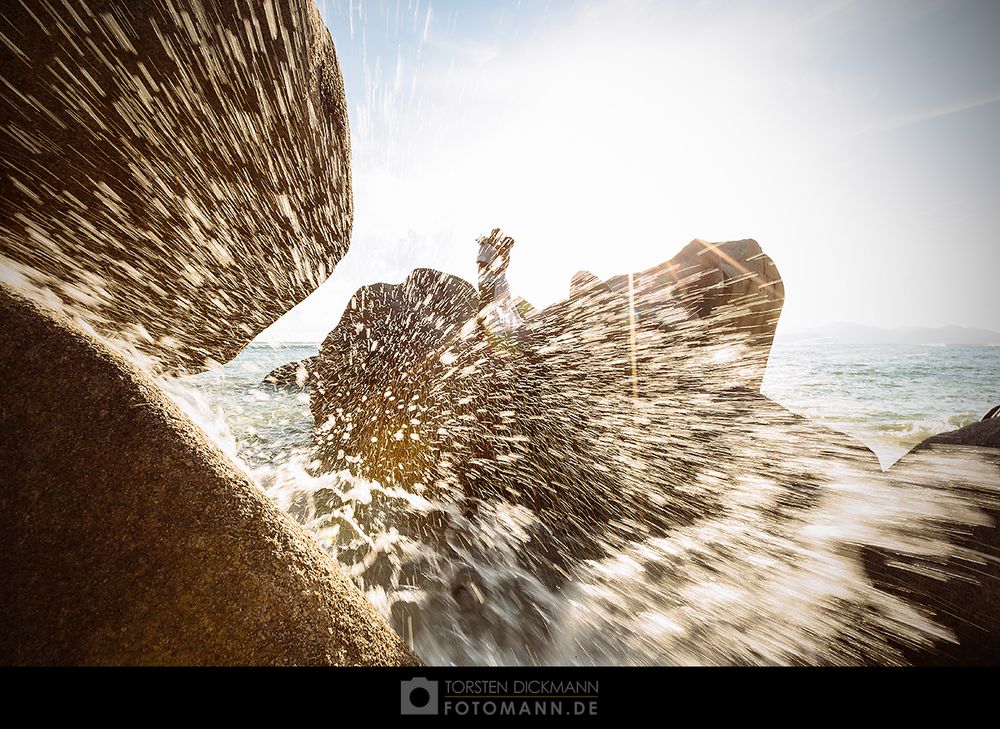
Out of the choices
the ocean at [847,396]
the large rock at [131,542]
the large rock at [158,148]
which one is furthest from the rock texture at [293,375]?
the large rock at [131,542]

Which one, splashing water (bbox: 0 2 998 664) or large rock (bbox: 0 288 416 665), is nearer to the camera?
large rock (bbox: 0 288 416 665)

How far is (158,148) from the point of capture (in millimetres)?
1254

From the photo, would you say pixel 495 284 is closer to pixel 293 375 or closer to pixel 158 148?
pixel 158 148

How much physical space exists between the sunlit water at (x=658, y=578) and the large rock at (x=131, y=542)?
1.25 ft

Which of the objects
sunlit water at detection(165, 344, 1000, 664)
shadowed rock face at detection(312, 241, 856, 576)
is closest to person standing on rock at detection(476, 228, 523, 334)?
shadowed rock face at detection(312, 241, 856, 576)

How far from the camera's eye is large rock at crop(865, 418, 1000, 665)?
1316 mm

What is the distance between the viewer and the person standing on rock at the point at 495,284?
3822 mm

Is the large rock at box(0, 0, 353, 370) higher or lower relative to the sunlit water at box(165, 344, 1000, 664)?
higher
